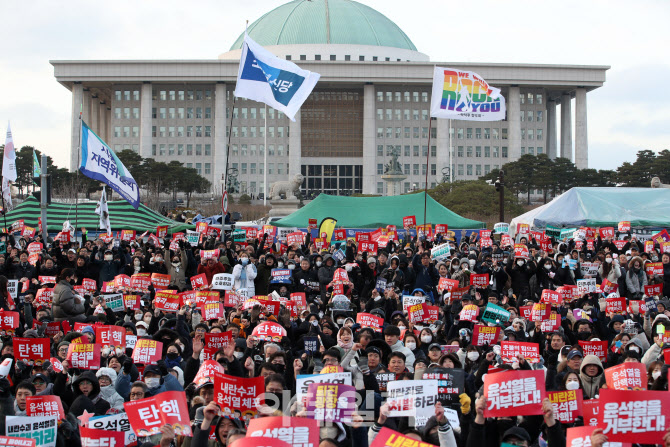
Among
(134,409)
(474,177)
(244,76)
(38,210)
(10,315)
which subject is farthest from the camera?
(474,177)

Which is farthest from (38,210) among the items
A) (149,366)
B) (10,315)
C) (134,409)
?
(134,409)

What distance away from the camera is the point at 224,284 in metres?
13.3

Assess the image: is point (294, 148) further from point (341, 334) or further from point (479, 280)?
point (341, 334)

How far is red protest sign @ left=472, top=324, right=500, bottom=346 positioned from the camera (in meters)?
9.02

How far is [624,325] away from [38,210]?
1947 cm

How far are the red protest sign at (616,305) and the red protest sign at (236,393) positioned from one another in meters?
7.07

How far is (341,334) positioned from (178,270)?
8.10m

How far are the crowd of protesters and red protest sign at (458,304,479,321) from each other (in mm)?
135

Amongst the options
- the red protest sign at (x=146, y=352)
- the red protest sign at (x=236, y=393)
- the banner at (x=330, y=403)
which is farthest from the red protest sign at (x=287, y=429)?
the red protest sign at (x=146, y=352)

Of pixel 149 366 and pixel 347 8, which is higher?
pixel 347 8

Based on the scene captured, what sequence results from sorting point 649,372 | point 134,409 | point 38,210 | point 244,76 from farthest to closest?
point 38,210 < point 244,76 < point 649,372 < point 134,409

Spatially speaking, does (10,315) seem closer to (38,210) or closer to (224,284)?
(224,284)

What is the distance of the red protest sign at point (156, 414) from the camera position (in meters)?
5.79

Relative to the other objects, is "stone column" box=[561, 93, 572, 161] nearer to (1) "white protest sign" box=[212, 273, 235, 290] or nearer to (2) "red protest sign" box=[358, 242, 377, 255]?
(2) "red protest sign" box=[358, 242, 377, 255]
